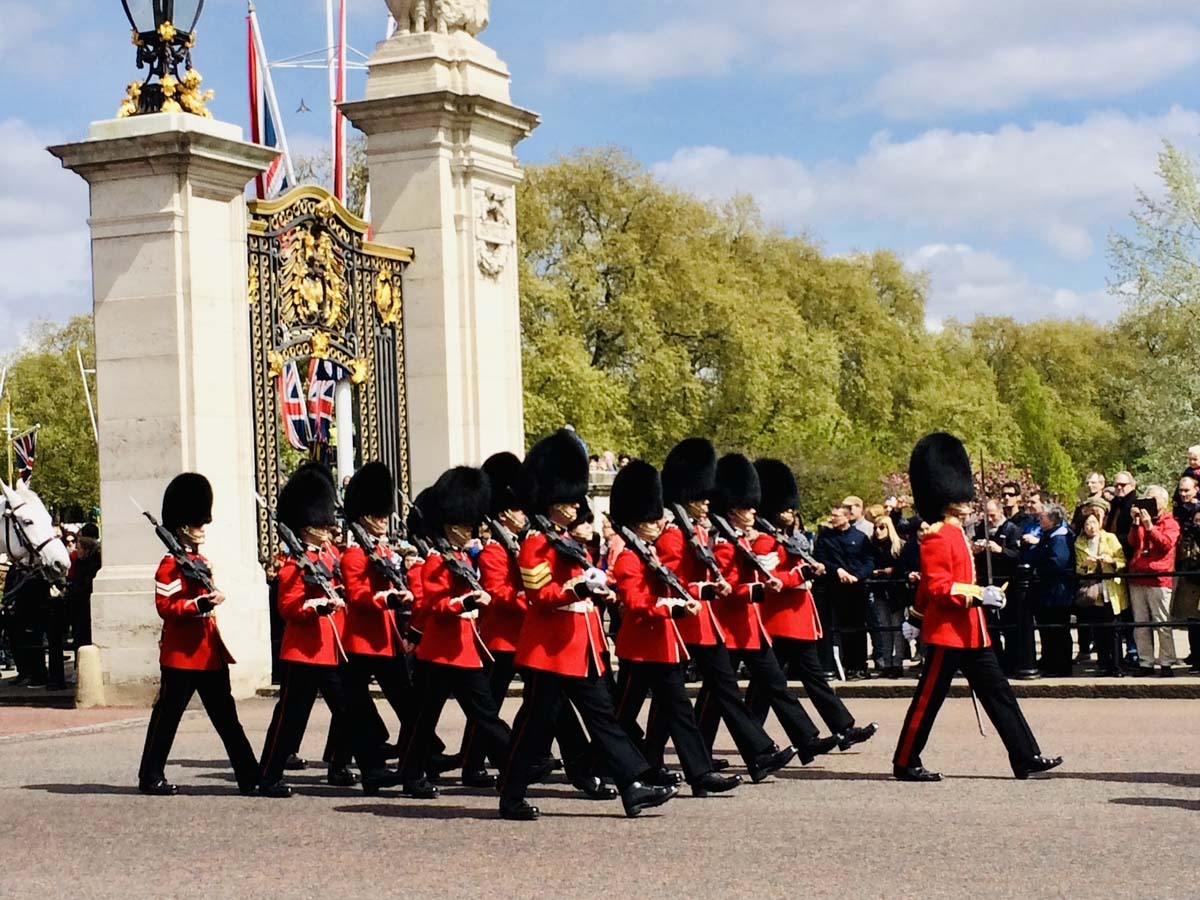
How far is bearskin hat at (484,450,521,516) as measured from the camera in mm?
11273

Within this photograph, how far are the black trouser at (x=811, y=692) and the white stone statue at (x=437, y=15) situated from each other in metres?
7.96

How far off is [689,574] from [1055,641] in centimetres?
546

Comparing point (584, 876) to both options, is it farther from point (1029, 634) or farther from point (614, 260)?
point (614, 260)

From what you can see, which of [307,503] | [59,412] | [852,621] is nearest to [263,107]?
[852,621]

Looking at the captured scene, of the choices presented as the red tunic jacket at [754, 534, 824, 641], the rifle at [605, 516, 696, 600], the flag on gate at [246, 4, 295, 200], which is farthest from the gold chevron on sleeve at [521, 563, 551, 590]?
the flag on gate at [246, 4, 295, 200]

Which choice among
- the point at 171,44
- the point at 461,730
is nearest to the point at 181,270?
the point at 171,44

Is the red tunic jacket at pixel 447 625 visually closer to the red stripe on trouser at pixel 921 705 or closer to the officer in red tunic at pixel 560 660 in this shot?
the officer in red tunic at pixel 560 660

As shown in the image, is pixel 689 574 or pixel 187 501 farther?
pixel 187 501

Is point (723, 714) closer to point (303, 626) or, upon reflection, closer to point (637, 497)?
point (637, 497)

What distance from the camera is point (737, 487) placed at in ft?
37.9

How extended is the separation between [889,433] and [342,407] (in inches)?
1418

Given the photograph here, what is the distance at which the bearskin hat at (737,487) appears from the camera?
37.9ft

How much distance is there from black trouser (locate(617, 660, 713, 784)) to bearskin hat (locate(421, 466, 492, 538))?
1080 millimetres

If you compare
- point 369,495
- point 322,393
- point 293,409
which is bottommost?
point 369,495
